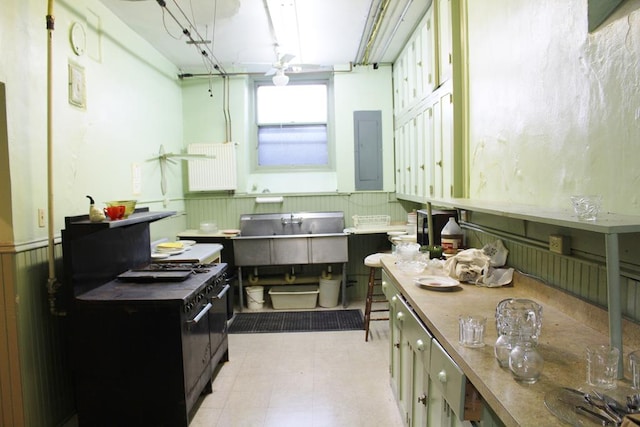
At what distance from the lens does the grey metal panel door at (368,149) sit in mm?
4949

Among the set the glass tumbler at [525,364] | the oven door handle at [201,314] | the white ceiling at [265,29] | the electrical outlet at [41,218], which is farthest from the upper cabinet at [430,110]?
the electrical outlet at [41,218]

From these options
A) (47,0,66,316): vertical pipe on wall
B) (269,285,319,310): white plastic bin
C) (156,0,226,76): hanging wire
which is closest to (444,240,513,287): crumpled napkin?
(47,0,66,316): vertical pipe on wall

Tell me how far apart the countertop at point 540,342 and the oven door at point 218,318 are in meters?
1.43

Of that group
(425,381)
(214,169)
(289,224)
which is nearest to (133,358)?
(425,381)

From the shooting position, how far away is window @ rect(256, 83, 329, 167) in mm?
5188

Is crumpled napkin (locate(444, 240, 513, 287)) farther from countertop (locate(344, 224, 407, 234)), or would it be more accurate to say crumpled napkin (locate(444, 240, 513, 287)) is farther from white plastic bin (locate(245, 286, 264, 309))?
white plastic bin (locate(245, 286, 264, 309))

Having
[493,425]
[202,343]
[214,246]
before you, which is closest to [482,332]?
[493,425]

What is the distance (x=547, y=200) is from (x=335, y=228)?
3218mm

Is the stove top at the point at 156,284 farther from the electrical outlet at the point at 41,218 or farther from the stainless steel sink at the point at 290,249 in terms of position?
the stainless steel sink at the point at 290,249

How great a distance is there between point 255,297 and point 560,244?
11.8 feet

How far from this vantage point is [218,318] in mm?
2980

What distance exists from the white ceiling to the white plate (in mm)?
2433

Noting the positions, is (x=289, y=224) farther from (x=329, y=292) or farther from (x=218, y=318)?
(x=218, y=318)

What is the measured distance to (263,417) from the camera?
248 cm
